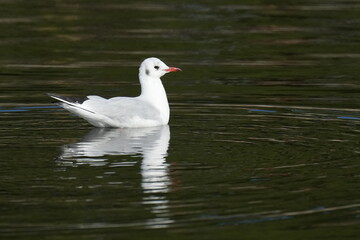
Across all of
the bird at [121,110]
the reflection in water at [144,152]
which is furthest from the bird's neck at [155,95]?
the reflection in water at [144,152]

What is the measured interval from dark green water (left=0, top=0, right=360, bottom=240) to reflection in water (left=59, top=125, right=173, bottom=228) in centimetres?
3

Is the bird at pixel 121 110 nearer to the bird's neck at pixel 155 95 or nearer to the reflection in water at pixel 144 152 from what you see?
the bird's neck at pixel 155 95

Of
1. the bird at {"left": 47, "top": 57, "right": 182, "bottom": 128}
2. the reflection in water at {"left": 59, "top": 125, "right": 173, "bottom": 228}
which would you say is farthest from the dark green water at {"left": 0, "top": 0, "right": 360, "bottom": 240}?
the bird at {"left": 47, "top": 57, "right": 182, "bottom": 128}

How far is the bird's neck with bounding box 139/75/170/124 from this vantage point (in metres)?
16.2

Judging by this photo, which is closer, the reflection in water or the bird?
the reflection in water

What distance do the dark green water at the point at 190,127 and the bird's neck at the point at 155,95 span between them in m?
0.29

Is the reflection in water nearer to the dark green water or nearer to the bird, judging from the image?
the dark green water

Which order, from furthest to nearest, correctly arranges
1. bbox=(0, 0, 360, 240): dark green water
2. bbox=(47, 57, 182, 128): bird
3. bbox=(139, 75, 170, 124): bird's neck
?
bbox=(139, 75, 170, 124): bird's neck
bbox=(47, 57, 182, 128): bird
bbox=(0, 0, 360, 240): dark green water

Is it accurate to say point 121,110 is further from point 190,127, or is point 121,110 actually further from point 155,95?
point 190,127

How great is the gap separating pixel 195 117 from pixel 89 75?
4319 millimetres

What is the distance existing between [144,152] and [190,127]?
6.64 feet

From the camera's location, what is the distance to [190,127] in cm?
1561

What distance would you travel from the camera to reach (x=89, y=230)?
10133 millimetres

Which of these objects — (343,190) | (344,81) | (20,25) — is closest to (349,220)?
(343,190)
